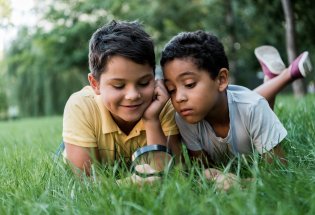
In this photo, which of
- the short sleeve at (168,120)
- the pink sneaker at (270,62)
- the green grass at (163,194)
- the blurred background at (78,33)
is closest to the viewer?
the green grass at (163,194)

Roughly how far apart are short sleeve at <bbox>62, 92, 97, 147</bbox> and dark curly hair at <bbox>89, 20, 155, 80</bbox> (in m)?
0.23

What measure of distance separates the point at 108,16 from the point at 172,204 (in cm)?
1240

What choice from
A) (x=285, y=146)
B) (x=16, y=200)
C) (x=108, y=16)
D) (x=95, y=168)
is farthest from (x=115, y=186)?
(x=108, y=16)

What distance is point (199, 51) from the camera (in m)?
2.31

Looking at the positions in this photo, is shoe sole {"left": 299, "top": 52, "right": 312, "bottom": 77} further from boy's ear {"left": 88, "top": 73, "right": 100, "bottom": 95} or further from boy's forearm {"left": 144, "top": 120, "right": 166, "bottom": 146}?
boy's ear {"left": 88, "top": 73, "right": 100, "bottom": 95}

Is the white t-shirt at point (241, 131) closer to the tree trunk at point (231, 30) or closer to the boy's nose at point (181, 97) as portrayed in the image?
the boy's nose at point (181, 97)

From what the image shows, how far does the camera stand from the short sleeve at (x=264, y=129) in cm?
228

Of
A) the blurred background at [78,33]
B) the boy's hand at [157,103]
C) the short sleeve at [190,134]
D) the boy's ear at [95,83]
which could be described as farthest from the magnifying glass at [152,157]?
the blurred background at [78,33]

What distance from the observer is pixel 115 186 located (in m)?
1.64

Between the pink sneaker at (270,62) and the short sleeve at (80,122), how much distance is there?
1.77 metres

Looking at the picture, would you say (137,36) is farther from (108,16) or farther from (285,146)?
(108,16)

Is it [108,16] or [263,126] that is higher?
[108,16]

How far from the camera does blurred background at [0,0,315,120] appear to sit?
42.3 ft

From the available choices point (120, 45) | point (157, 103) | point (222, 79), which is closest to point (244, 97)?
point (222, 79)
